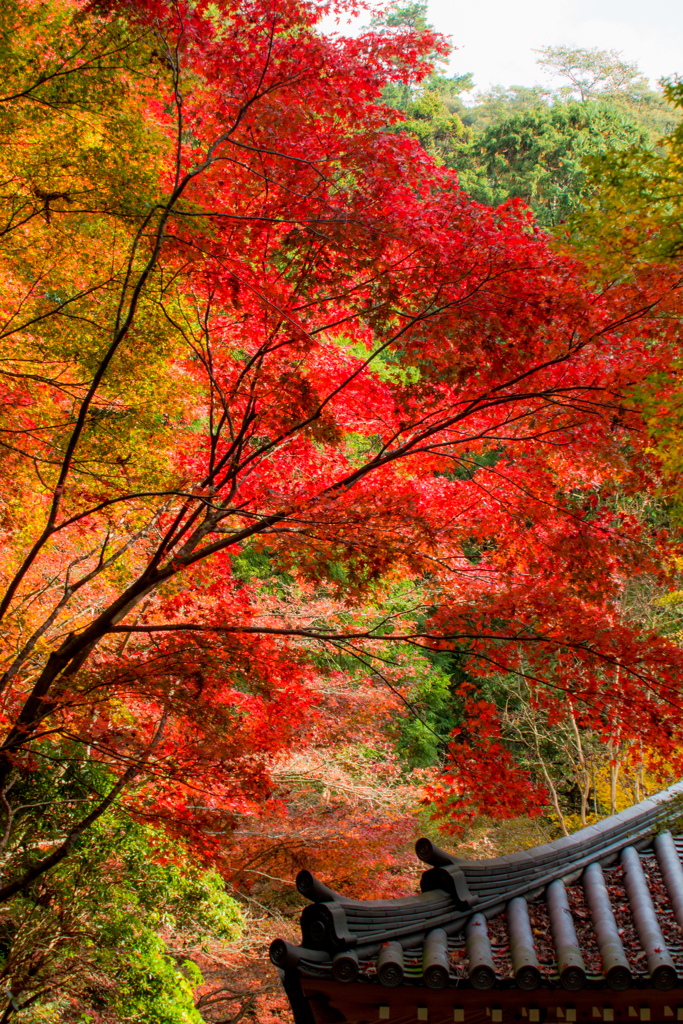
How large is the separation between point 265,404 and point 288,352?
0.37m

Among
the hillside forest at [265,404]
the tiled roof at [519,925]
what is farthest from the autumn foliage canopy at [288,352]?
the tiled roof at [519,925]

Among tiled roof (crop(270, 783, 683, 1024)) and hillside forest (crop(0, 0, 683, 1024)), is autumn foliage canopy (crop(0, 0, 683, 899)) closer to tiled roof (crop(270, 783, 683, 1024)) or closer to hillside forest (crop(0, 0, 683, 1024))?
hillside forest (crop(0, 0, 683, 1024))

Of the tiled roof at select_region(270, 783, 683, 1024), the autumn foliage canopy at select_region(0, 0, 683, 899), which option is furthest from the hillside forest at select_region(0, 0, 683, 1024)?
the tiled roof at select_region(270, 783, 683, 1024)

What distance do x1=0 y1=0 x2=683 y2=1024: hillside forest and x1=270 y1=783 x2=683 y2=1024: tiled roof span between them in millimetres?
415

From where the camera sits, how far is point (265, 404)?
13.2 ft

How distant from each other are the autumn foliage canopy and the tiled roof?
40 cm

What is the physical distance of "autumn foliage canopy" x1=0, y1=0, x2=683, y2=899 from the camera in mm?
3338

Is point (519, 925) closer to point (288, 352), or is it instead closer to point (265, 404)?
point (265, 404)

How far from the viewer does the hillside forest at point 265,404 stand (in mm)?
3316

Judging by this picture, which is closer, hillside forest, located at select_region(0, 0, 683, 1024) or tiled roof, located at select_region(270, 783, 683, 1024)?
tiled roof, located at select_region(270, 783, 683, 1024)

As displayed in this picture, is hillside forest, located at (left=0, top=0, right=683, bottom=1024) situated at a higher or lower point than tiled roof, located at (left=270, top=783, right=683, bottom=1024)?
higher

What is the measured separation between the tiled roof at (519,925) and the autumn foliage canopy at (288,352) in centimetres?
40

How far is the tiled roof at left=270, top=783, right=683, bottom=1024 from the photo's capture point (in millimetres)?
2490

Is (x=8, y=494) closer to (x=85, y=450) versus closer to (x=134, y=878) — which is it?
(x=85, y=450)
